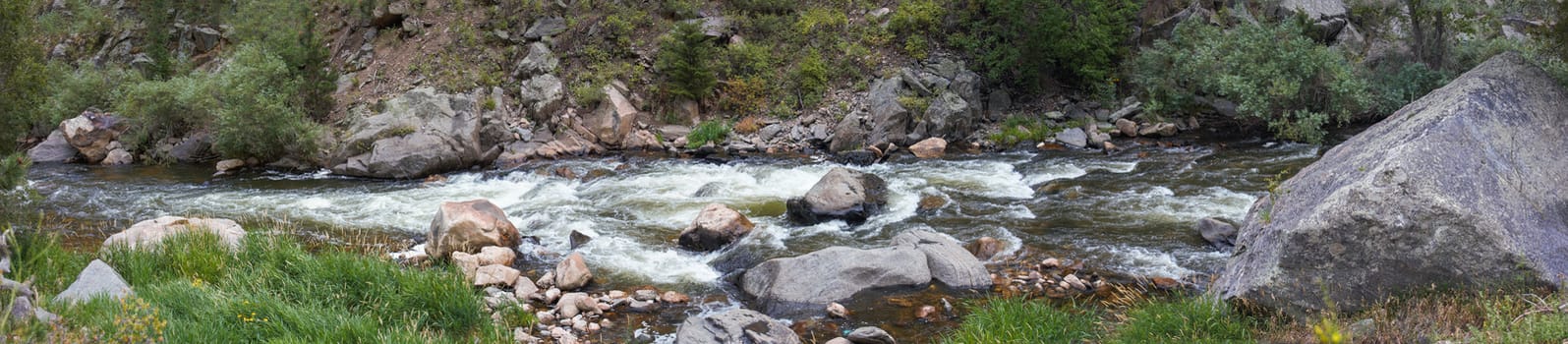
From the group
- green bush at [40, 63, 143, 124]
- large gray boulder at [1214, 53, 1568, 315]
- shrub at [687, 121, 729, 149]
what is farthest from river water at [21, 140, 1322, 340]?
green bush at [40, 63, 143, 124]

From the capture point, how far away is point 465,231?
1276 cm

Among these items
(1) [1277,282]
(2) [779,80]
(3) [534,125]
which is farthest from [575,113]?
(1) [1277,282]

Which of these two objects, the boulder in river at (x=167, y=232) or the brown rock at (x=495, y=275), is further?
Result: the brown rock at (x=495, y=275)

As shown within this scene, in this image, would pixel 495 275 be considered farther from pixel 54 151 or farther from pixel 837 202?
pixel 54 151

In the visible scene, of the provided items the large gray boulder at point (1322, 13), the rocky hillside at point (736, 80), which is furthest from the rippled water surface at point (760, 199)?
the large gray boulder at point (1322, 13)

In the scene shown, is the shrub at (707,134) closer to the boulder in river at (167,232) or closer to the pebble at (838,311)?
the boulder in river at (167,232)

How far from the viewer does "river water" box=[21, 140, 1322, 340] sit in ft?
42.1

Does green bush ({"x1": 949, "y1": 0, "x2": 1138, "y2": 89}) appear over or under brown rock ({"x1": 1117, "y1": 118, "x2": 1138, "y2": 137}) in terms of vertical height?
over

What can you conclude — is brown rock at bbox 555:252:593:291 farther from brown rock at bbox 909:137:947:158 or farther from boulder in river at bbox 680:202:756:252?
brown rock at bbox 909:137:947:158

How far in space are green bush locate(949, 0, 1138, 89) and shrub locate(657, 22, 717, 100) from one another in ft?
24.5

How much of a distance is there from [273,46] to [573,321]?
64.5 feet

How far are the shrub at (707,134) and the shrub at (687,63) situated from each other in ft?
4.22

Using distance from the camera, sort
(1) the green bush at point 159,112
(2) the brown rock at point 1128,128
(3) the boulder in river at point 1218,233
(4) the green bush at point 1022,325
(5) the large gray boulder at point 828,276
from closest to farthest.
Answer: (4) the green bush at point 1022,325, (5) the large gray boulder at point 828,276, (3) the boulder in river at point 1218,233, (2) the brown rock at point 1128,128, (1) the green bush at point 159,112

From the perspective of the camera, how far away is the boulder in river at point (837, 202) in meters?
14.8
